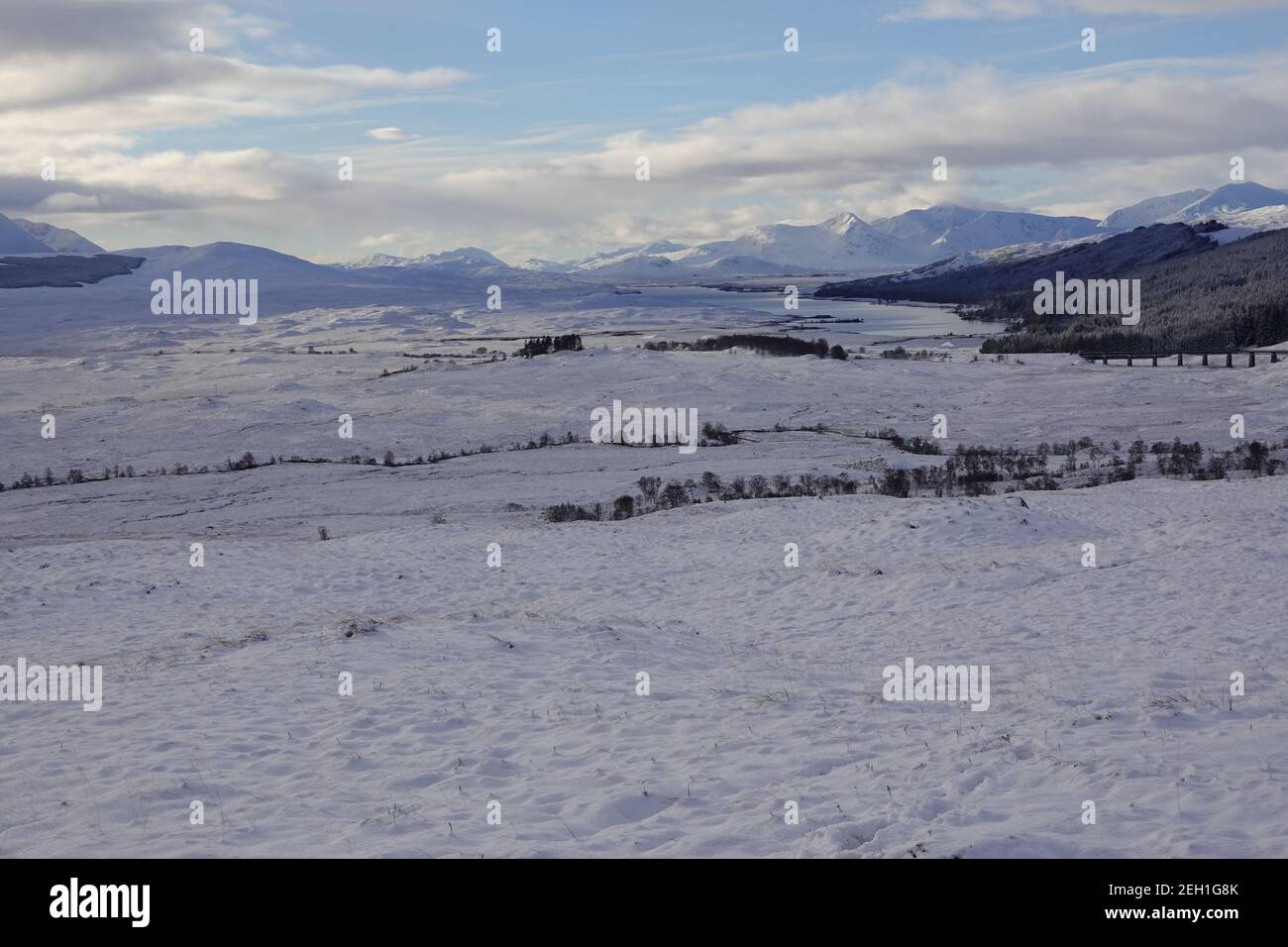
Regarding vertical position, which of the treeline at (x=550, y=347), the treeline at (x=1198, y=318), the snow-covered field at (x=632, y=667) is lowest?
the snow-covered field at (x=632, y=667)

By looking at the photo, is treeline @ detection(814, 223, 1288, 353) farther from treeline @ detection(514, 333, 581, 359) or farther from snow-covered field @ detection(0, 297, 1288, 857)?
snow-covered field @ detection(0, 297, 1288, 857)

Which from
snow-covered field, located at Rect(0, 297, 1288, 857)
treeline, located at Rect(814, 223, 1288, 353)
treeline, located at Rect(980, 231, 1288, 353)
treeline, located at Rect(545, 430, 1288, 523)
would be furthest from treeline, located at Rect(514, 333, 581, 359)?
treeline, located at Rect(980, 231, 1288, 353)

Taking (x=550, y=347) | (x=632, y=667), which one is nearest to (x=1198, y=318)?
(x=550, y=347)

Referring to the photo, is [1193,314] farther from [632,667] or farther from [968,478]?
[632,667]

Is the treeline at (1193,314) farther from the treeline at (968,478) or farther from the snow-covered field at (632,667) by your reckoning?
the snow-covered field at (632,667)

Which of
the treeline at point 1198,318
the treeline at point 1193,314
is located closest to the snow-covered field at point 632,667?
the treeline at point 1198,318
